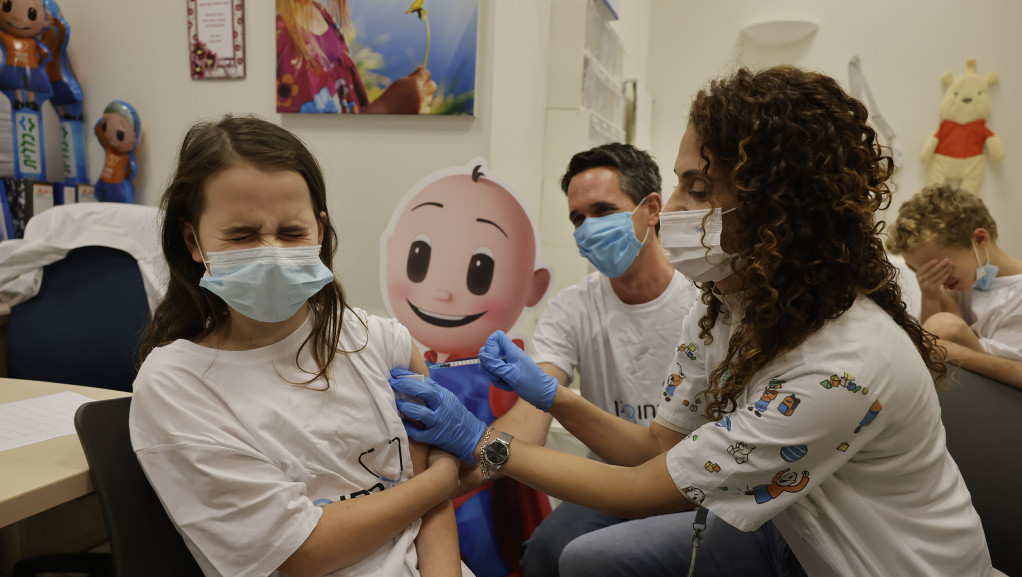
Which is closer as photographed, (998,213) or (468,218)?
(468,218)

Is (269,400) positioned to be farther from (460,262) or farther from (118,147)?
(118,147)

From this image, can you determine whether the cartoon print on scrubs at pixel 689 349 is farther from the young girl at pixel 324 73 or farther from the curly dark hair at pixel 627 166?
the young girl at pixel 324 73

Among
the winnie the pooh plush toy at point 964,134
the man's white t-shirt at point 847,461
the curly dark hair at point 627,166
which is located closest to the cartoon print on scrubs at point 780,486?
the man's white t-shirt at point 847,461

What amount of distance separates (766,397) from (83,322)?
8.01 ft

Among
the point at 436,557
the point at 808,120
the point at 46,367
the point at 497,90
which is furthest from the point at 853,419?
the point at 46,367

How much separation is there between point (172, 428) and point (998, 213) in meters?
4.90

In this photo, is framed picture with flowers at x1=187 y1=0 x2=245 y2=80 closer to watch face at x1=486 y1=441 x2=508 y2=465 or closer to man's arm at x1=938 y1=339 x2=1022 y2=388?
watch face at x1=486 y1=441 x2=508 y2=465

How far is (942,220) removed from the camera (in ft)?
8.22

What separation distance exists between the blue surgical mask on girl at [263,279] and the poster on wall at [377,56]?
4.52 ft

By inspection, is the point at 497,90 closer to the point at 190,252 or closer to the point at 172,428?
the point at 190,252

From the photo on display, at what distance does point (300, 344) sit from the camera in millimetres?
1194

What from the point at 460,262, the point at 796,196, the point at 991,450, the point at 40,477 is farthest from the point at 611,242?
the point at 40,477

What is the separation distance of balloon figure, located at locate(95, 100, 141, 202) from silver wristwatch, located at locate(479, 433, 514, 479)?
2459 mm

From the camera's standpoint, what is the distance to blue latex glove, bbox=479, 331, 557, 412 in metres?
1.46
